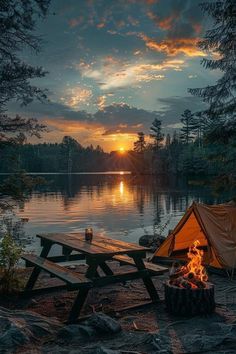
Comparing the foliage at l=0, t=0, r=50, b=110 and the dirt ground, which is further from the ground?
the foliage at l=0, t=0, r=50, b=110

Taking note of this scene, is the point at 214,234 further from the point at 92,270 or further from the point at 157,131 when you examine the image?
the point at 157,131

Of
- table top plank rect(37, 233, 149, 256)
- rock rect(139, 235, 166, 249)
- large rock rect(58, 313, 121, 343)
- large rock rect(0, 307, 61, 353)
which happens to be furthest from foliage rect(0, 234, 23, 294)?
rock rect(139, 235, 166, 249)

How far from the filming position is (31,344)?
5598 millimetres

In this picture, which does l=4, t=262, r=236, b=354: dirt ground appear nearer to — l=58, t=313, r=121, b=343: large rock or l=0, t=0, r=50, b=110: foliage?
l=58, t=313, r=121, b=343: large rock

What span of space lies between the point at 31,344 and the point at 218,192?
10646 mm

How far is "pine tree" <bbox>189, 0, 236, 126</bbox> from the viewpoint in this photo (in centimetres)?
1490

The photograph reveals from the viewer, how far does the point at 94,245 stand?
25.3 feet

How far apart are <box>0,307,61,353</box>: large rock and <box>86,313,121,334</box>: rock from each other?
2.05 feet

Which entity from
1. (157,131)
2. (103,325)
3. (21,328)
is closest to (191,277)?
(103,325)

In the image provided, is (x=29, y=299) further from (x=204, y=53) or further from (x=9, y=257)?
(x=204, y=53)

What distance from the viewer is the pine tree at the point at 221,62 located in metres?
14.9

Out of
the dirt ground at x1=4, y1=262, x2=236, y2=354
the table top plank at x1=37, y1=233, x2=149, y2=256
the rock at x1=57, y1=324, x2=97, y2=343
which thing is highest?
the table top plank at x1=37, y1=233, x2=149, y2=256

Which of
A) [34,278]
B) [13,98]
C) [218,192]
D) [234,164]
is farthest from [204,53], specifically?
[34,278]

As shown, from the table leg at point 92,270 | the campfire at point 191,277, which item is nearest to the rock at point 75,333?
the table leg at point 92,270
